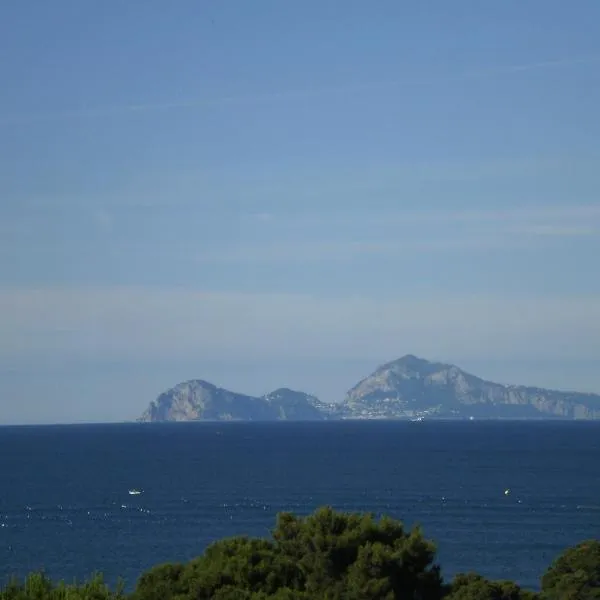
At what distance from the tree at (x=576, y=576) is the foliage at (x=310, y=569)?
653 cm

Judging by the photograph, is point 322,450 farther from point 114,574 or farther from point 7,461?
point 114,574

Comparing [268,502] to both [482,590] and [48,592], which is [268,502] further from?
[48,592]

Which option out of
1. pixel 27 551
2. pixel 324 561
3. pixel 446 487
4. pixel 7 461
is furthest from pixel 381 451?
pixel 324 561

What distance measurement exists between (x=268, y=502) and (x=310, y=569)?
244 feet

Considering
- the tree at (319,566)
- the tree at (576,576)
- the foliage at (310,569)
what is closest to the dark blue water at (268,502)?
the tree at (576,576)

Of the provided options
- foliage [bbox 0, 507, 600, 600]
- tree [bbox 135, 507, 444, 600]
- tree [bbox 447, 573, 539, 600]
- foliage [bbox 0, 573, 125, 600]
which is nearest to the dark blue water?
tree [bbox 447, 573, 539, 600]

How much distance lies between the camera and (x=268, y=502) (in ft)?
335

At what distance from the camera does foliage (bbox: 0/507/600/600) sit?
2653cm

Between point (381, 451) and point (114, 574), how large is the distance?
131888 mm

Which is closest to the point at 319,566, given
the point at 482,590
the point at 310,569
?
the point at 310,569

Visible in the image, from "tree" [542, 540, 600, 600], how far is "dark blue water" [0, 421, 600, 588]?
68.1 feet

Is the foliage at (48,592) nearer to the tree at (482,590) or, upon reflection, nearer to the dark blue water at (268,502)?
the tree at (482,590)

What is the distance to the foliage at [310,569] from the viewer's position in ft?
87.0

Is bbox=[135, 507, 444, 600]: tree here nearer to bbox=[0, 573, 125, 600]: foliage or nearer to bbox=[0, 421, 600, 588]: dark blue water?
bbox=[0, 573, 125, 600]: foliage
